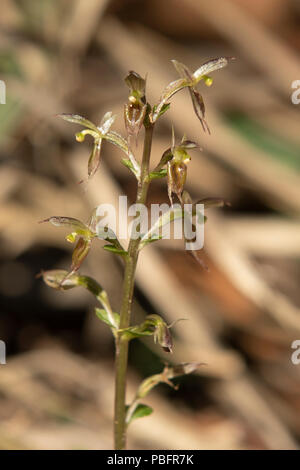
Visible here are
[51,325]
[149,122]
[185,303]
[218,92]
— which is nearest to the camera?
[149,122]

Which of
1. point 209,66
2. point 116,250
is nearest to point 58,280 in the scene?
point 116,250

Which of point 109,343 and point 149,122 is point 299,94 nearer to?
Result: point 109,343

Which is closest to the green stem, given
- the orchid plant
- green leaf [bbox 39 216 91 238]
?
the orchid plant

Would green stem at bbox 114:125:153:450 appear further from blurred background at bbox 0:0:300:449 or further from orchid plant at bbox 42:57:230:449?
blurred background at bbox 0:0:300:449

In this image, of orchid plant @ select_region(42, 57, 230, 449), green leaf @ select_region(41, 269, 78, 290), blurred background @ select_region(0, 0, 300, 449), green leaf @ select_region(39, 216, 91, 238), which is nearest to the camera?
orchid plant @ select_region(42, 57, 230, 449)
